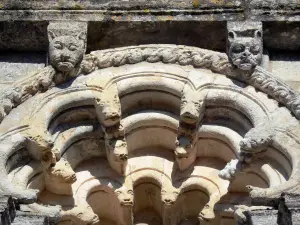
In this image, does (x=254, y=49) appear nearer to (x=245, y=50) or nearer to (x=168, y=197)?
(x=245, y=50)

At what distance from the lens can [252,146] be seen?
716cm

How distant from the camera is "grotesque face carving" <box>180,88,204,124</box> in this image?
24.6 ft

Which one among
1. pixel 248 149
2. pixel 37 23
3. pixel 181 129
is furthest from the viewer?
pixel 37 23

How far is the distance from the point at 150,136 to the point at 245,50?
1.21 metres

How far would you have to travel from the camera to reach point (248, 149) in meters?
7.18

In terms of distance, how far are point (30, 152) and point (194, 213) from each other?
68.0 inches

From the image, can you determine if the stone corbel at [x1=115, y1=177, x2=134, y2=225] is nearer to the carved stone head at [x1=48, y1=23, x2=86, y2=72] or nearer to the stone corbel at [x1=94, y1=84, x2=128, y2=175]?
the stone corbel at [x1=94, y1=84, x2=128, y2=175]

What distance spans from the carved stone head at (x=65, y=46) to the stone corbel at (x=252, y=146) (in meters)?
1.71

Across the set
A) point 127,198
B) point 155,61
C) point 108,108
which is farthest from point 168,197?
point 155,61

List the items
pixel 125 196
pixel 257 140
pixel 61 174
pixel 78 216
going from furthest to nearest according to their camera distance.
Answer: pixel 125 196 → pixel 78 216 → pixel 61 174 → pixel 257 140

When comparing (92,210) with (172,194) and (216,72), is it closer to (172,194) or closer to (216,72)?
(172,194)

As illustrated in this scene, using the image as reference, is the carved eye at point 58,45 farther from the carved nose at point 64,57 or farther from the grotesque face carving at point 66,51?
the carved nose at point 64,57

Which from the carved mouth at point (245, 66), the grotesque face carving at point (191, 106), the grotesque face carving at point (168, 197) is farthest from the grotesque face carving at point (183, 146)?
the carved mouth at point (245, 66)

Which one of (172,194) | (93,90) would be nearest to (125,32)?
(93,90)
